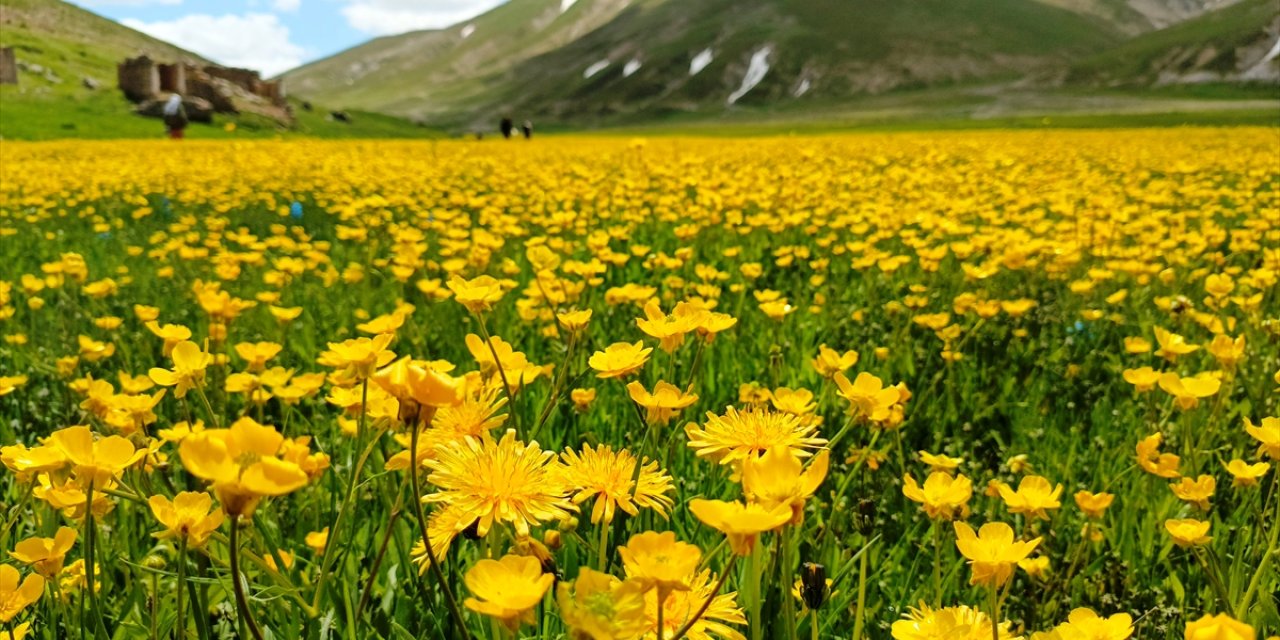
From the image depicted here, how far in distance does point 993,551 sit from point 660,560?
48 cm

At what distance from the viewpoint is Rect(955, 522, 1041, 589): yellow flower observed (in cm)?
94

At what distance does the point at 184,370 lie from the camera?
129 centimetres

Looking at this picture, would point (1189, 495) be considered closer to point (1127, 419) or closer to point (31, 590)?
point (1127, 419)

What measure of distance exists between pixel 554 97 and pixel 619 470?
14381cm

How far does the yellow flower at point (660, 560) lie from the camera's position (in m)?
0.71

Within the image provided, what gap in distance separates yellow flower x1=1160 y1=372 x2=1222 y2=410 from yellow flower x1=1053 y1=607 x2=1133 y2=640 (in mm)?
892

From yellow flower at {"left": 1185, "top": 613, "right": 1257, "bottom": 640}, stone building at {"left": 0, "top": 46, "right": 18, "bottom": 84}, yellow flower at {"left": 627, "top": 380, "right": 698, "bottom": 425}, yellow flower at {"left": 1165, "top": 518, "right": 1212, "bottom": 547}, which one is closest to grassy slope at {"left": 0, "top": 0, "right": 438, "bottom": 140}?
stone building at {"left": 0, "top": 46, "right": 18, "bottom": 84}

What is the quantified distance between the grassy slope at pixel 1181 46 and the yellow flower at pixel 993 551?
92.6 metres

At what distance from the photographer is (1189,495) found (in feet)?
4.61

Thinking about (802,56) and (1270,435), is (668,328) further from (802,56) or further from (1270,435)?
(802,56)

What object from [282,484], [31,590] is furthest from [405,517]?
[282,484]

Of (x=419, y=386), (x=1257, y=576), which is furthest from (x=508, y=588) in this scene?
(x=1257, y=576)

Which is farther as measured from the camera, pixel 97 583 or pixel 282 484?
pixel 97 583

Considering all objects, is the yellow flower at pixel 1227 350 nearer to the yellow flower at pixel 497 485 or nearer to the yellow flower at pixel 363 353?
the yellow flower at pixel 497 485
